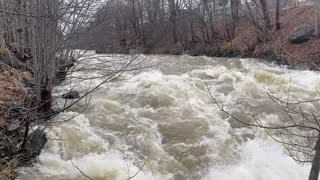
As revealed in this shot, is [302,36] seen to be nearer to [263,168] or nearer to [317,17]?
[317,17]

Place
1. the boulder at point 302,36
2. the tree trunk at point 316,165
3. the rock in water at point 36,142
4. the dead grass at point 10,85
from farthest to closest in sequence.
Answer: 1. the boulder at point 302,36
2. the dead grass at point 10,85
3. the rock in water at point 36,142
4. the tree trunk at point 316,165

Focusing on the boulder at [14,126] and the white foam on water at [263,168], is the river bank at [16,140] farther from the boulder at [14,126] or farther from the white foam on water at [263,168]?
the white foam on water at [263,168]

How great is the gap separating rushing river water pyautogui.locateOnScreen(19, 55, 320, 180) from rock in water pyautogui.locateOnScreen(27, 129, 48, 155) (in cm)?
15

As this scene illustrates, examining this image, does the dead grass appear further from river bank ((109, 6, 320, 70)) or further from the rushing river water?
river bank ((109, 6, 320, 70))

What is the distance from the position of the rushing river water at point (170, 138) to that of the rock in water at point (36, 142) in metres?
0.15

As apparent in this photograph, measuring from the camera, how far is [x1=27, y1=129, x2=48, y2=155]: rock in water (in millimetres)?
6449

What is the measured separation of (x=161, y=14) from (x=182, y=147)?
1123 inches

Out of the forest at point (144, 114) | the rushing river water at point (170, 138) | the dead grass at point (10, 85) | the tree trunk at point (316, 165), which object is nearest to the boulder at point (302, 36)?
the forest at point (144, 114)

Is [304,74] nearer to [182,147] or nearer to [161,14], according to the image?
[182,147]

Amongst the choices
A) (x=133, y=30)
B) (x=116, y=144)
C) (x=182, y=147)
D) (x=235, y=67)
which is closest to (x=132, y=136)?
(x=116, y=144)

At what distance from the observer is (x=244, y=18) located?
2356 centimetres

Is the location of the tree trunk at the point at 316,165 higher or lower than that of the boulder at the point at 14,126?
higher

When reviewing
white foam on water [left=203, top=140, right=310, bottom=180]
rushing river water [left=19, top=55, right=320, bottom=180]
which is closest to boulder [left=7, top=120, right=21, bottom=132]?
rushing river water [left=19, top=55, right=320, bottom=180]

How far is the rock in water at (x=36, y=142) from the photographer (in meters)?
6.45
